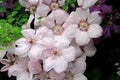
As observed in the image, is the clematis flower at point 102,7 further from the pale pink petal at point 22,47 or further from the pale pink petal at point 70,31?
the pale pink petal at point 22,47

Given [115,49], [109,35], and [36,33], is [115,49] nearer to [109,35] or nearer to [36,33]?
[109,35]

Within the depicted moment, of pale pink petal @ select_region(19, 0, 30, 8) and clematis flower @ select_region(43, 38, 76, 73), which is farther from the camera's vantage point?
pale pink petal @ select_region(19, 0, 30, 8)

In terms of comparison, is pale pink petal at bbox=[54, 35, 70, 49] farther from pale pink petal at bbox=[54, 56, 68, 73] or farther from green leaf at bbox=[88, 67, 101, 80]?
green leaf at bbox=[88, 67, 101, 80]

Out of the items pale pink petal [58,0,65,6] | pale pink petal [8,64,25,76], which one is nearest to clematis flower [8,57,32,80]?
pale pink petal [8,64,25,76]

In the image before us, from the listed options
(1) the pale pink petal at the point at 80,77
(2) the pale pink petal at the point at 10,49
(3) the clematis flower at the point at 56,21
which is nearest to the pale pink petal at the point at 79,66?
(1) the pale pink petal at the point at 80,77

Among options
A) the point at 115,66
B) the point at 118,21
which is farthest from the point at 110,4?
the point at 115,66
